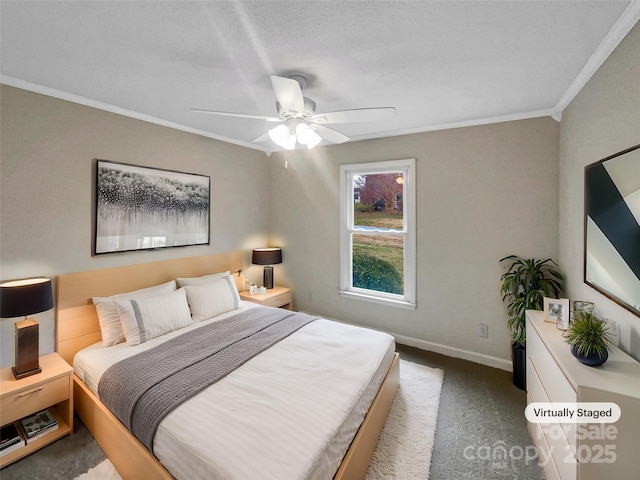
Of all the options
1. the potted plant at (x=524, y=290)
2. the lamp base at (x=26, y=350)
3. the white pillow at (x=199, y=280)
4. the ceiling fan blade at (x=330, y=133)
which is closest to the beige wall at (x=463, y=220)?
the potted plant at (x=524, y=290)

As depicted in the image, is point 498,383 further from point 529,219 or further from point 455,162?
point 455,162

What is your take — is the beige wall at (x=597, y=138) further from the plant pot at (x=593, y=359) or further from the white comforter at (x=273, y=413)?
the white comforter at (x=273, y=413)

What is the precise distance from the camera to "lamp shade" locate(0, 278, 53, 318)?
1.82 meters

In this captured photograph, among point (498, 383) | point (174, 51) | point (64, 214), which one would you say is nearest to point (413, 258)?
point (498, 383)

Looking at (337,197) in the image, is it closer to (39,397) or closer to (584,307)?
(584,307)

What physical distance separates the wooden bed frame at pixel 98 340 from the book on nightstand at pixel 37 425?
0.16 m

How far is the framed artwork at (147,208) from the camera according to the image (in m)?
2.56

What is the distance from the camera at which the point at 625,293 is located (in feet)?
4.75

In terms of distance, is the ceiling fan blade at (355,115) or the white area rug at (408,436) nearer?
the white area rug at (408,436)

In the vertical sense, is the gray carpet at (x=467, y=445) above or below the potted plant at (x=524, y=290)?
below

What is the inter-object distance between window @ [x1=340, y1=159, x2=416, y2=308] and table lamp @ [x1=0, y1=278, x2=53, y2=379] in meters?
2.89

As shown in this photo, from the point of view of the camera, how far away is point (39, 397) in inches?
74.4

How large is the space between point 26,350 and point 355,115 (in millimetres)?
2798

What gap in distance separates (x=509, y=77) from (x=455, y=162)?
3.46 feet
